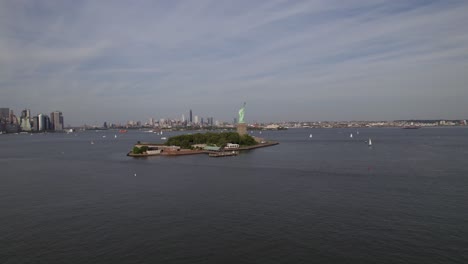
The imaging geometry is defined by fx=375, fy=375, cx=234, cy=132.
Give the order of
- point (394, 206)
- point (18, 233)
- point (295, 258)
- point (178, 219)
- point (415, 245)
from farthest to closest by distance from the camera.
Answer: point (394, 206), point (178, 219), point (18, 233), point (415, 245), point (295, 258)

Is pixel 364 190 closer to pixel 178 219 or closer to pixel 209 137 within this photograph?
pixel 178 219

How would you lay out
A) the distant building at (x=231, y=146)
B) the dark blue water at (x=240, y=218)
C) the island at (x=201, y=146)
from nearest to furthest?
the dark blue water at (x=240, y=218)
the island at (x=201, y=146)
the distant building at (x=231, y=146)

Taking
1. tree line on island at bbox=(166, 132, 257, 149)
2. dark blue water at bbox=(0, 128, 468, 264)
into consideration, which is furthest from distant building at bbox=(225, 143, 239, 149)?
dark blue water at bbox=(0, 128, 468, 264)

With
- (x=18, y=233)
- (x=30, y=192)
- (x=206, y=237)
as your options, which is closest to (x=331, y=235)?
(x=206, y=237)

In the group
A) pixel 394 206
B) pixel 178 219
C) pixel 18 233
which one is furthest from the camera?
pixel 394 206

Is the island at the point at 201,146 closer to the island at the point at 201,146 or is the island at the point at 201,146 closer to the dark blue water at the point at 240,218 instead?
the island at the point at 201,146

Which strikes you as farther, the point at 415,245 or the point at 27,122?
the point at 27,122

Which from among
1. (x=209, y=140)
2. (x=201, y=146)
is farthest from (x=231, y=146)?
(x=201, y=146)

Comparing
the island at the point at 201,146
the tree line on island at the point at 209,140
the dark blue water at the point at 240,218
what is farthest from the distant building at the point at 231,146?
the dark blue water at the point at 240,218

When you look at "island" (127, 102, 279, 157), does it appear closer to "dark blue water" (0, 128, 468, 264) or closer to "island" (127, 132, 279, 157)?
"island" (127, 132, 279, 157)
